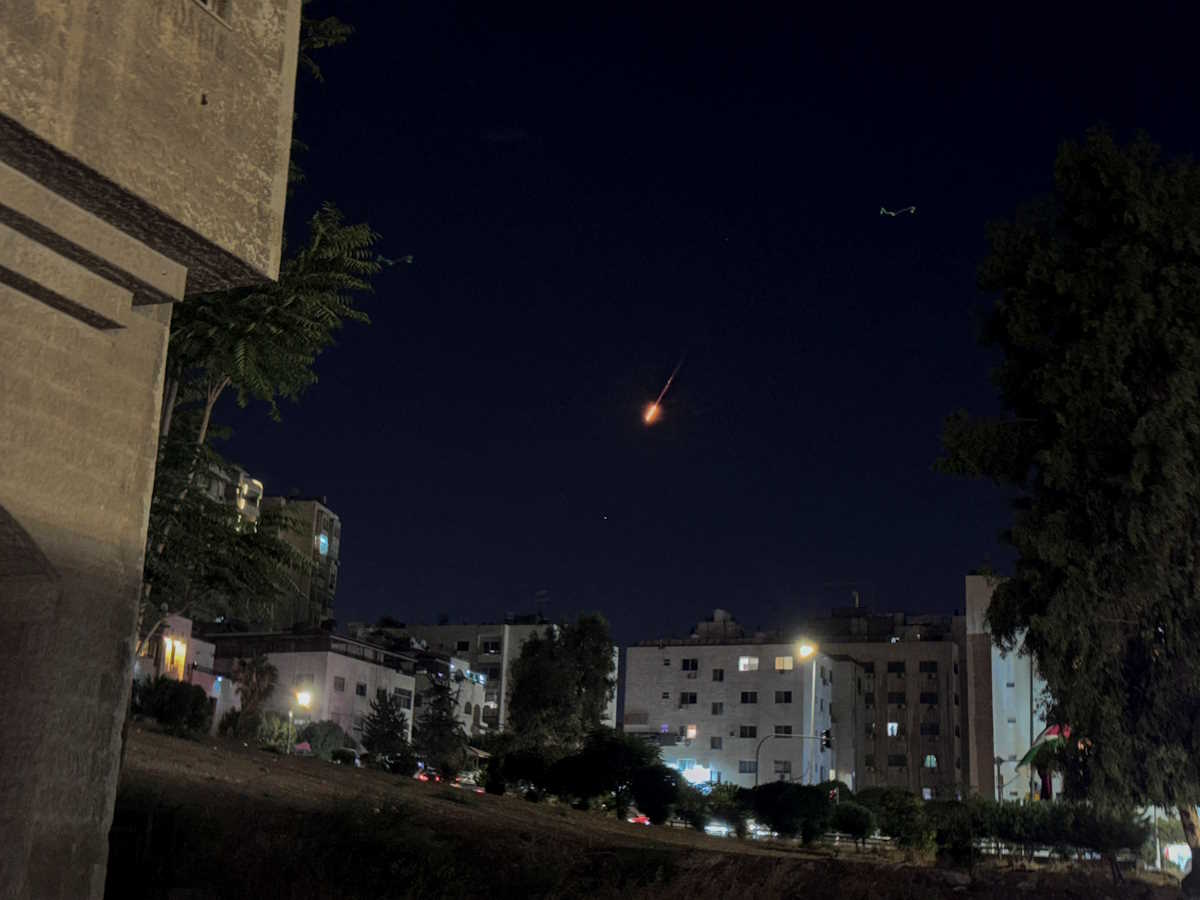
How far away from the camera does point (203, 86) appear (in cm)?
841

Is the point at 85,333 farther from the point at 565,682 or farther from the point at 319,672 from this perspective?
the point at 319,672

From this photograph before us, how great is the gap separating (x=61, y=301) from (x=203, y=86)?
1690 mm

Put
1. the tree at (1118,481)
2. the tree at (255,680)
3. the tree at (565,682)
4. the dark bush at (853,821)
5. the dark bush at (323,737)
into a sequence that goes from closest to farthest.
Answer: the tree at (1118,481) → the dark bush at (853,821) → the dark bush at (323,737) → the tree at (255,680) → the tree at (565,682)

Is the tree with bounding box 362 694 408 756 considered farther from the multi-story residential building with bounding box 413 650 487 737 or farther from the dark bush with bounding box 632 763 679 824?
the dark bush with bounding box 632 763 679 824

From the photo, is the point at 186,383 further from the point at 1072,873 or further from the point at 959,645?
the point at 959,645

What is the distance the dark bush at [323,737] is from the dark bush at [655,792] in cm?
1251

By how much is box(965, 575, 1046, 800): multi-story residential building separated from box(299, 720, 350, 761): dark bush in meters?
29.1

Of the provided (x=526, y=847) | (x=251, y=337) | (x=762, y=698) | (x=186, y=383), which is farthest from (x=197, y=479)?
(x=762, y=698)

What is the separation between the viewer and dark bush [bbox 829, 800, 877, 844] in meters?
44.1

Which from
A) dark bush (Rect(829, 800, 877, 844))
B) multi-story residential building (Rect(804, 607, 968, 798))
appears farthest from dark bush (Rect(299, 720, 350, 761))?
multi-story residential building (Rect(804, 607, 968, 798))

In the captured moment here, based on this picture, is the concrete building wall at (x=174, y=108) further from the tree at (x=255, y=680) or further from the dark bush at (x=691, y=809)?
the tree at (x=255, y=680)

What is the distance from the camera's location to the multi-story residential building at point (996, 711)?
64.3 metres

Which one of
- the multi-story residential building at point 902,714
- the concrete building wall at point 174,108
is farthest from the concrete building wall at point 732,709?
the concrete building wall at point 174,108

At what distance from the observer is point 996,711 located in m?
67.2
